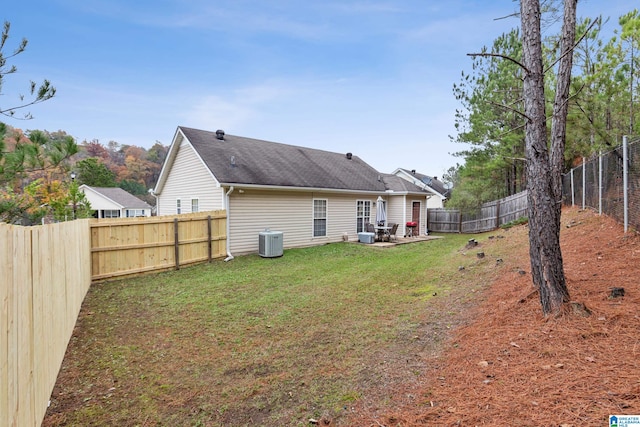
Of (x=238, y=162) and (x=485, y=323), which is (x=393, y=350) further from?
(x=238, y=162)

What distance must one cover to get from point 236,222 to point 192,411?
29.2ft

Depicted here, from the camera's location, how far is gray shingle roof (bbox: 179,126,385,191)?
1216cm

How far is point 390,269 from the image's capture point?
348 inches

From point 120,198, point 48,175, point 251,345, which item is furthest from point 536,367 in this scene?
point 120,198

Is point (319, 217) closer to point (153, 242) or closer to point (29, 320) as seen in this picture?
point (153, 242)

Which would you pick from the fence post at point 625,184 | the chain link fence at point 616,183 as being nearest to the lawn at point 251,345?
the fence post at point 625,184

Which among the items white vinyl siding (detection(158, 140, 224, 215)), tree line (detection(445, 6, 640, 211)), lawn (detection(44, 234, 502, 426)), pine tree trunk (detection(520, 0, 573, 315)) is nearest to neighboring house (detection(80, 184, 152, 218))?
white vinyl siding (detection(158, 140, 224, 215))

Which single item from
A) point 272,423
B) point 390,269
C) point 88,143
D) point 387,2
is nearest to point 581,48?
point 387,2

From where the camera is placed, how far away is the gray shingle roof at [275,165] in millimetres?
12164

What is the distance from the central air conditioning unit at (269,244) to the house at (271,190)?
666 millimetres

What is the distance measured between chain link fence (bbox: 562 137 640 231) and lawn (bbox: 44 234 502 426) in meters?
2.56

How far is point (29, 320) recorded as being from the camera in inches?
91.9

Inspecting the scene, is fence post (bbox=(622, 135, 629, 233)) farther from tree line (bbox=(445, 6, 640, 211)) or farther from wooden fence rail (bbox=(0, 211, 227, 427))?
wooden fence rail (bbox=(0, 211, 227, 427))

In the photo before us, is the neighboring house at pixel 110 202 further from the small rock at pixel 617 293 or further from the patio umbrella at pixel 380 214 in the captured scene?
the small rock at pixel 617 293
